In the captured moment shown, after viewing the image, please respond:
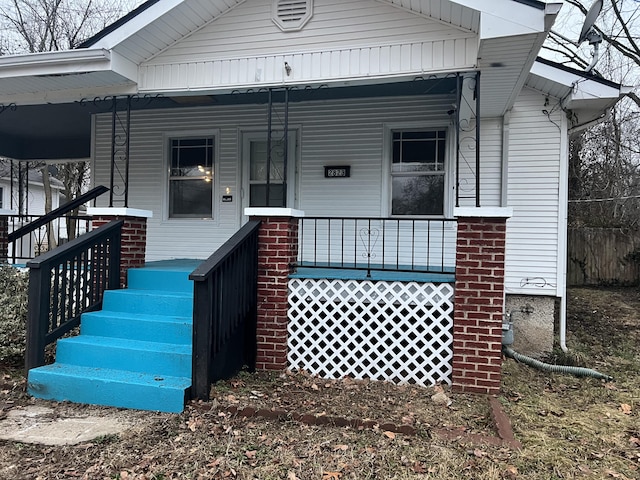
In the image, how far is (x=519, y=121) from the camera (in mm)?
6105

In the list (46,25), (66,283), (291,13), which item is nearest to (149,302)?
(66,283)

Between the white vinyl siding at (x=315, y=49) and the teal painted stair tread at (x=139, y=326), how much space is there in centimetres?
269

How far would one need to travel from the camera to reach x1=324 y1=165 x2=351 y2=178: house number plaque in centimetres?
651

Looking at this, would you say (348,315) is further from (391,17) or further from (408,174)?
(391,17)

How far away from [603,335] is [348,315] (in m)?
4.99

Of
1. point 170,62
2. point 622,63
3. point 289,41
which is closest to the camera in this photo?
point 289,41

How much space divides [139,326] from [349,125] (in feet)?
12.8

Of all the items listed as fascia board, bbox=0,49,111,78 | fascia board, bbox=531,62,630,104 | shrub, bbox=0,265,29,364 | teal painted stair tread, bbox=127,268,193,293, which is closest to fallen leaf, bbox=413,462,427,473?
teal painted stair tread, bbox=127,268,193,293

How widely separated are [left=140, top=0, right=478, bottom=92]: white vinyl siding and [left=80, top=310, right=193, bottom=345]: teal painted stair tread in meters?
2.69

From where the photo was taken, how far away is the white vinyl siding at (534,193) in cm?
604

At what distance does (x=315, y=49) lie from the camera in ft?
16.4

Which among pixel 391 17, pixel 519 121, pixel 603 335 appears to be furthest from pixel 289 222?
pixel 603 335

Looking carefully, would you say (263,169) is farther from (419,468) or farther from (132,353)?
(419,468)

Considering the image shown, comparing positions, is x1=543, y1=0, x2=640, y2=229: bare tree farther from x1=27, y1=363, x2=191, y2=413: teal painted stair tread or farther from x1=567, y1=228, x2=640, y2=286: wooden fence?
x1=27, y1=363, x2=191, y2=413: teal painted stair tread
